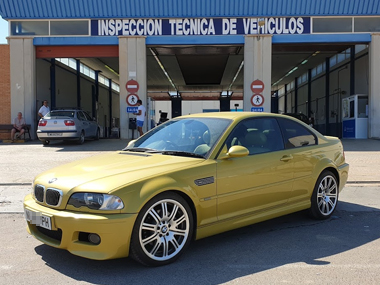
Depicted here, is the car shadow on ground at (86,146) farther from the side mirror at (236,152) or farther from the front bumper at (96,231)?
the front bumper at (96,231)

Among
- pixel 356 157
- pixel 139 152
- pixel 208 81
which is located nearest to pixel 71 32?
pixel 356 157

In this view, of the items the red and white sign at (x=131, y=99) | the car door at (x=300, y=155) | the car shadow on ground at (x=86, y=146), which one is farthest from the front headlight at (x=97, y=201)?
the red and white sign at (x=131, y=99)

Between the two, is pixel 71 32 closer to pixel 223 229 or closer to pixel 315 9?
pixel 315 9

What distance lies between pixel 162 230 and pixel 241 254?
3.03 ft

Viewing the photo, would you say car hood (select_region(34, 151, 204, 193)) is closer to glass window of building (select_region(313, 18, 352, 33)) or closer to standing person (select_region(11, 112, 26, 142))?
standing person (select_region(11, 112, 26, 142))

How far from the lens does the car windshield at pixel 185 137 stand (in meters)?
4.20

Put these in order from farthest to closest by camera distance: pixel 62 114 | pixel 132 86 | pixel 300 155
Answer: pixel 132 86, pixel 62 114, pixel 300 155

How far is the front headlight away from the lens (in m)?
3.28

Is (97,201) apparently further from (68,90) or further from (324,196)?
(68,90)

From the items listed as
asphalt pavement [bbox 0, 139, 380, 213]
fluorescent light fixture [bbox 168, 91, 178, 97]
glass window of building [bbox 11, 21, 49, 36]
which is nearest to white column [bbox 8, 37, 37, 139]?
glass window of building [bbox 11, 21, 49, 36]

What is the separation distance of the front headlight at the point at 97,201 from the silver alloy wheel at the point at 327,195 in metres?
2.98

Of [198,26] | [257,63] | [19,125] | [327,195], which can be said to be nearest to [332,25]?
[257,63]

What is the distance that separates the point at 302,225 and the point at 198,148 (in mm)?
1911

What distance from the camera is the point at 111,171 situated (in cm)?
366
